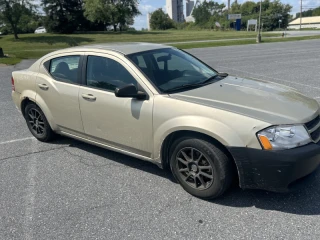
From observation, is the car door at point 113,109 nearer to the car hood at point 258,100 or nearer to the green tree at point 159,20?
the car hood at point 258,100

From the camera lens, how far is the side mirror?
312cm

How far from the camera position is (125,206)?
2992 mm

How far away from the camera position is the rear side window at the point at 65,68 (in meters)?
3.99

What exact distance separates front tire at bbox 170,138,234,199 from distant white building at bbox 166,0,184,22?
5598 inches

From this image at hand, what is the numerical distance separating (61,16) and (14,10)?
2253 cm

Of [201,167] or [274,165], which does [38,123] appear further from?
[274,165]

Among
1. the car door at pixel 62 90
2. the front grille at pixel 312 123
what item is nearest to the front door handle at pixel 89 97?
the car door at pixel 62 90

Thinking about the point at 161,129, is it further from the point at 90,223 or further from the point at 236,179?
the point at 90,223

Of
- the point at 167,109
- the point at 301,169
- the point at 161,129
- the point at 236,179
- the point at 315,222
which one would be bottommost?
the point at 315,222

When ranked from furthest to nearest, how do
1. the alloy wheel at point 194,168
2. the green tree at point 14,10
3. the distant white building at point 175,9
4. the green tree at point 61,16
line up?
the distant white building at point 175,9 < the green tree at point 61,16 < the green tree at point 14,10 < the alloy wheel at point 194,168

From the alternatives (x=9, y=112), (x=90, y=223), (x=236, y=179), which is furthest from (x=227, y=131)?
(x=9, y=112)

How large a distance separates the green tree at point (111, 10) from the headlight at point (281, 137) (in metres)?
57.4

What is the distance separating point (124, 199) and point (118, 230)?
1.67 ft

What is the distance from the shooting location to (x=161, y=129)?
3115 millimetres
